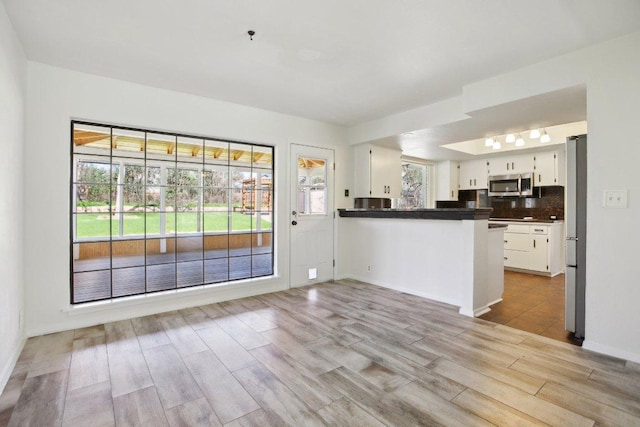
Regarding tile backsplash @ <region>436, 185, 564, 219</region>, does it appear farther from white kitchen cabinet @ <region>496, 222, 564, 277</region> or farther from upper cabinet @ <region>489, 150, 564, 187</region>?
white kitchen cabinet @ <region>496, 222, 564, 277</region>

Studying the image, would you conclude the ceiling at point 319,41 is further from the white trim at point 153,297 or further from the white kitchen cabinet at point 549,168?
the white kitchen cabinet at point 549,168

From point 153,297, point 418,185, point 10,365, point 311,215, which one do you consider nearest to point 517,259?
point 418,185

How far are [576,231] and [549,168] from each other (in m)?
3.50

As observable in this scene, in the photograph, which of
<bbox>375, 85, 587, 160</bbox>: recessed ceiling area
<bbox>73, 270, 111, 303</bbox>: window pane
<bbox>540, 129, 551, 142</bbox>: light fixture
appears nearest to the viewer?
<bbox>375, 85, 587, 160</bbox>: recessed ceiling area

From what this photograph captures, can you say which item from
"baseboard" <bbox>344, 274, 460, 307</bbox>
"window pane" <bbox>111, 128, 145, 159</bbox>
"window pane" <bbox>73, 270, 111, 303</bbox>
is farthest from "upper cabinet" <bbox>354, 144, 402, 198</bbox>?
"window pane" <bbox>111, 128, 145, 159</bbox>

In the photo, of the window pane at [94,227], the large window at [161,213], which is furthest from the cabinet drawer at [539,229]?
the window pane at [94,227]

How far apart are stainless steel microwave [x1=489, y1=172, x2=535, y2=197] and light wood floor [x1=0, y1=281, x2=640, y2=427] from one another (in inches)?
151

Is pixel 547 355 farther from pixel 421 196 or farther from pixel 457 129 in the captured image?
pixel 421 196

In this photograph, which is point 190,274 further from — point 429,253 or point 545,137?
point 545,137

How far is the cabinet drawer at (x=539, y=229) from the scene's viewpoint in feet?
17.1

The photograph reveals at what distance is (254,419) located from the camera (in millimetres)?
1629

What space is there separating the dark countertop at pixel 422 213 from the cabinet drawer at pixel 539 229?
8.37 ft

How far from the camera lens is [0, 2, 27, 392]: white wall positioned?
196 centimetres

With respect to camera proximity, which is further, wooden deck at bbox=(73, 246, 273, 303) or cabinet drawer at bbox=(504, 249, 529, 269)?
cabinet drawer at bbox=(504, 249, 529, 269)
